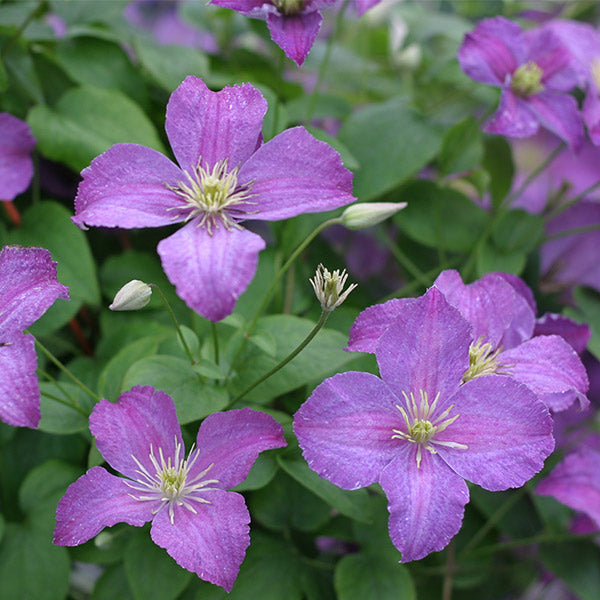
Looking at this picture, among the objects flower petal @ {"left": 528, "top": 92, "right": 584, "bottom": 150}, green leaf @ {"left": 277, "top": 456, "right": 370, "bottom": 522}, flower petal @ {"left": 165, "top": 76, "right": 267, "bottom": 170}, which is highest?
flower petal @ {"left": 165, "top": 76, "right": 267, "bottom": 170}

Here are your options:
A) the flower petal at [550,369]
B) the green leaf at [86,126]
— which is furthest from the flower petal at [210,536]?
the green leaf at [86,126]

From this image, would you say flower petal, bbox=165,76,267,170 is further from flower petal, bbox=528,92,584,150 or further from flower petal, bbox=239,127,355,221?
flower petal, bbox=528,92,584,150

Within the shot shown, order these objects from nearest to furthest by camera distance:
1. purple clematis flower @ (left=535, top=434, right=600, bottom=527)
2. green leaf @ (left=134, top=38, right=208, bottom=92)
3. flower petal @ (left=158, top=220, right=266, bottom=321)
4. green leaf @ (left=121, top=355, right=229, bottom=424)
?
flower petal @ (left=158, top=220, right=266, bottom=321) → green leaf @ (left=121, top=355, right=229, bottom=424) → purple clematis flower @ (left=535, top=434, right=600, bottom=527) → green leaf @ (left=134, top=38, right=208, bottom=92)

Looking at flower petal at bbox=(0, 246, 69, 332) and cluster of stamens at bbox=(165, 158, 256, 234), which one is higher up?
cluster of stamens at bbox=(165, 158, 256, 234)

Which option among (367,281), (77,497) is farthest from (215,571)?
(367,281)

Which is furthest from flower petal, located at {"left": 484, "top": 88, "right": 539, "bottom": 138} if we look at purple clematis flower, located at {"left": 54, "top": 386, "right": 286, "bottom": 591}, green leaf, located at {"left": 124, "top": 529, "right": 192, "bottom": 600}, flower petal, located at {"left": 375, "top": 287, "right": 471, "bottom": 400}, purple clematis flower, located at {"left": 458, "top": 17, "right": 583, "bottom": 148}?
green leaf, located at {"left": 124, "top": 529, "right": 192, "bottom": 600}

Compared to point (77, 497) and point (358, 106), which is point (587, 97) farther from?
point (77, 497)
